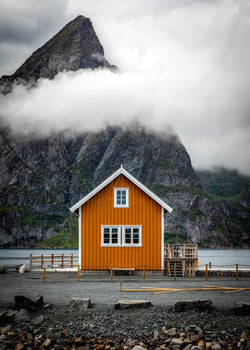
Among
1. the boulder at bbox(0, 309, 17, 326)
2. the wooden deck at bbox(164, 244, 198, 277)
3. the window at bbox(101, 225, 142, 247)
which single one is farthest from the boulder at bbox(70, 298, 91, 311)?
the wooden deck at bbox(164, 244, 198, 277)

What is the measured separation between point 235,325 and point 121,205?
677 inches

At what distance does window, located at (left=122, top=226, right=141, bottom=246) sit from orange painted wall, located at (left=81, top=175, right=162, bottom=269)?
0.34m

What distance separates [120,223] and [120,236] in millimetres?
1049

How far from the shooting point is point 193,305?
18.4 metres

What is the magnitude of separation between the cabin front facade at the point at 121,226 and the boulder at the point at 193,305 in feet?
44.5

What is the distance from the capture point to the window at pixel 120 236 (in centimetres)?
3234

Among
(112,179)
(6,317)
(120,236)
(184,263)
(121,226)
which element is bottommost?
(6,317)

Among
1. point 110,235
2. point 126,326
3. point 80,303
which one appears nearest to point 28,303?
point 80,303

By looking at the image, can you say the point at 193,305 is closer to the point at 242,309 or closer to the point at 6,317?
the point at 242,309

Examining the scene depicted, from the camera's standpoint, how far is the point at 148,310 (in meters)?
18.5

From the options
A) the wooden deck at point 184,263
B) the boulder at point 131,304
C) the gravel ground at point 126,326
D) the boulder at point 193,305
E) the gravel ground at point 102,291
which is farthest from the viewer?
the wooden deck at point 184,263

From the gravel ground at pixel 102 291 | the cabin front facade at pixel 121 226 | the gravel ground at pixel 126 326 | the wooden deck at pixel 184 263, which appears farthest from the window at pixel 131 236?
the gravel ground at pixel 126 326

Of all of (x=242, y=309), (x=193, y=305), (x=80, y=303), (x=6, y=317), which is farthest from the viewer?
(x=80, y=303)

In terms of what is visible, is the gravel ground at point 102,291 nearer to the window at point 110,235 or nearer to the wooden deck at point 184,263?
the window at point 110,235
